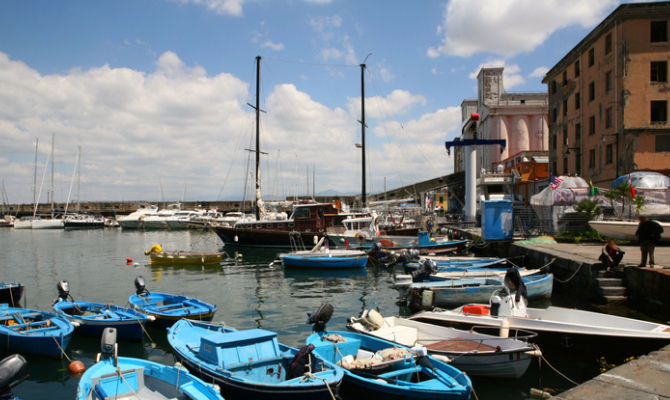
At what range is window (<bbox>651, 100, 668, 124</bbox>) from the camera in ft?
103

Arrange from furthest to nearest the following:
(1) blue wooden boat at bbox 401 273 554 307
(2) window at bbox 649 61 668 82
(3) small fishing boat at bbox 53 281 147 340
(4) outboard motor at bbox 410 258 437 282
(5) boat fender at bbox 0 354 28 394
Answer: (2) window at bbox 649 61 668 82
(4) outboard motor at bbox 410 258 437 282
(1) blue wooden boat at bbox 401 273 554 307
(3) small fishing boat at bbox 53 281 147 340
(5) boat fender at bbox 0 354 28 394

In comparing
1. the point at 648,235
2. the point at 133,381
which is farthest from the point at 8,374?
the point at 648,235

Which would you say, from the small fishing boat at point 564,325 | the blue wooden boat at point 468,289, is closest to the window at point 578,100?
the blue wooden boat at point 468,289

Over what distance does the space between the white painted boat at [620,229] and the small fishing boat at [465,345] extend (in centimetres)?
1534

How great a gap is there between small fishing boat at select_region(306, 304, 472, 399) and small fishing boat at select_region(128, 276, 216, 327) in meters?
5.42

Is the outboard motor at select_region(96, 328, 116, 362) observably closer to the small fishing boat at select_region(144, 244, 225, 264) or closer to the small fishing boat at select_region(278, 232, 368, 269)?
the small fishing boat at select_region(278, 232, 368, 269)

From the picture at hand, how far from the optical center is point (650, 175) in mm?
25953

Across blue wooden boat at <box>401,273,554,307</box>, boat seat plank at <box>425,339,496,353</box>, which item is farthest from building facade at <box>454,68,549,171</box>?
boat seat plank at <box>425,339,496,353</box>

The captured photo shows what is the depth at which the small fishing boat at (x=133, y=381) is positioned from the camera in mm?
7430

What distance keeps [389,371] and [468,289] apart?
790 centimetres

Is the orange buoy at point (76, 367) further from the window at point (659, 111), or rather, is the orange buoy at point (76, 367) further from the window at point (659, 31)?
the window at point (659, 31)

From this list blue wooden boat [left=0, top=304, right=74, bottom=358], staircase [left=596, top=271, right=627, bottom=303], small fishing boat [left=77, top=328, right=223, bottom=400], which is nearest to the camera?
small fishing boat [left=77, top=328, right=223, bottom=400]

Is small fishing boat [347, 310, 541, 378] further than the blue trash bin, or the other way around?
the blue trash bin

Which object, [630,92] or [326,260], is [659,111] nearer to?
[630,92]
